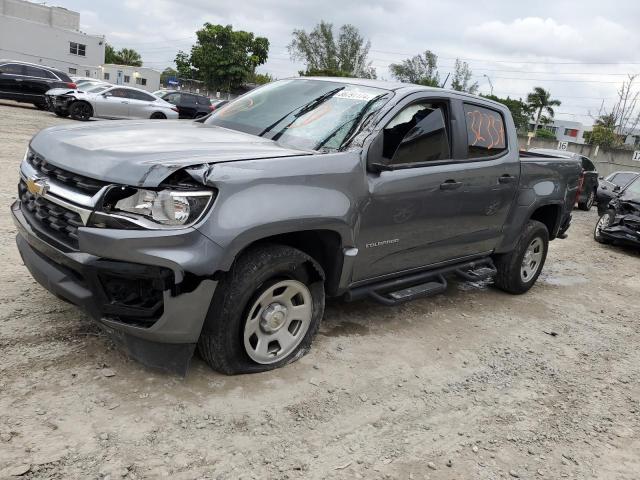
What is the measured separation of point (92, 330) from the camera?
11.7ft

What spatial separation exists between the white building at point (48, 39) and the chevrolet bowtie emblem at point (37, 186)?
2074 inches

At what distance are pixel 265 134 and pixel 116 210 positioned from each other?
1.41 metres

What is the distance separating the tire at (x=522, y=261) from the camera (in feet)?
18.3

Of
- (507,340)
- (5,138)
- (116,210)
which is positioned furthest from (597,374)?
(5,138)

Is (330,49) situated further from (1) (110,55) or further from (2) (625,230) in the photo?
(2) (625,230)

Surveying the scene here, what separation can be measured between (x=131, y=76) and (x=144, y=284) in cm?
6573

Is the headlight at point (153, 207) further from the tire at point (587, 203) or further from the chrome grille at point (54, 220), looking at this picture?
the tire at point (587, 203)

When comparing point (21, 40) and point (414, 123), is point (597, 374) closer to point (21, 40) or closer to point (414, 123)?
point (414, 123)

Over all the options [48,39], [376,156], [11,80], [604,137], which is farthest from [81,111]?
[48,39]

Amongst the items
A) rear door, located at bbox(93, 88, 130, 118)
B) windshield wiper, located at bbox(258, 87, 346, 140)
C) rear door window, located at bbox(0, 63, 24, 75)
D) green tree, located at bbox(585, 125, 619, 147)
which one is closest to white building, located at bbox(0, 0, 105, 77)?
rear door window, located at bbox(0, 63, 24, 75)

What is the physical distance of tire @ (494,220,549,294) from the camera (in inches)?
220

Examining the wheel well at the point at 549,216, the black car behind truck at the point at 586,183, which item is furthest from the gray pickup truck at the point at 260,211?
the black car behind truck at the point at 586,183

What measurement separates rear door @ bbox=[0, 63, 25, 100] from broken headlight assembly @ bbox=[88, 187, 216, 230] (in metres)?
20.3

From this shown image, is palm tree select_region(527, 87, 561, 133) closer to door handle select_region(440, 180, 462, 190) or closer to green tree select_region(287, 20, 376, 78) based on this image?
green tree select_region(287, 20, 376, 78)
